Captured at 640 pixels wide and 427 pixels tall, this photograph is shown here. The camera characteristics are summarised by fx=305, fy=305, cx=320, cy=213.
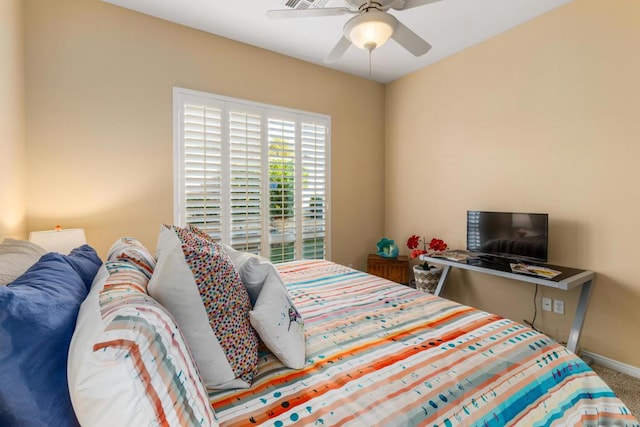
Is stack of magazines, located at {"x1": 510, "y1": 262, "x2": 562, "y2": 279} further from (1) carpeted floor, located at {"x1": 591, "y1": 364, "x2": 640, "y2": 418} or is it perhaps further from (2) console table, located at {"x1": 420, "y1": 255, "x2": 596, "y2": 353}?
(1) carpeted floor, located at {"x1": 591, "y1": 364, "x2": 640, "y2": 418}

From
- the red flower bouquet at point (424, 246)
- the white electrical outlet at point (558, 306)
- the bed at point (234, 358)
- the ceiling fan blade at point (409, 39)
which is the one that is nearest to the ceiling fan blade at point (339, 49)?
the ceiling fan blade at point (409, 39)

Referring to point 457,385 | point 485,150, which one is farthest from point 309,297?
point 485,150

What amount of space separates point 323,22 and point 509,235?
2507 mm

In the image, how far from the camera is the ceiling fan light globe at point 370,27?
170 centimetres

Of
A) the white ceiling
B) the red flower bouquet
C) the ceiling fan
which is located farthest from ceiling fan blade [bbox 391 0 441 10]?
the red flower bouquet

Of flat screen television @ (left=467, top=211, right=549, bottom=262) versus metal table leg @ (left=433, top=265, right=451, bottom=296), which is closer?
flat screen television @ (left=467, top=211, right=549, bottom=262)

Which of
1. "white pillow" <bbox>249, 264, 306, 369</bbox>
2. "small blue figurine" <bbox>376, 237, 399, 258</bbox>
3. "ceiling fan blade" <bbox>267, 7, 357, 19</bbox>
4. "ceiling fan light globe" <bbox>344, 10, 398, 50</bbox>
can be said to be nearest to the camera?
"white pillow" <bbox>249, 264, 306, 369</bbox>

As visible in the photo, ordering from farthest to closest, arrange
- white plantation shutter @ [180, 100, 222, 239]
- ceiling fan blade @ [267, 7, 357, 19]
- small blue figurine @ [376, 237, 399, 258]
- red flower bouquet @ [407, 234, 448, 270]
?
small blue figurine @ [376, 237, 399, 258]
red flower bouquet @ [407, 234, 448, 270]
white plantation shutter @ [180, 100, 222, 239]
ceiling fan blade @ [267, 7, 357, 19]

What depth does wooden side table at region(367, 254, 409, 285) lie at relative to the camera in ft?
11.6

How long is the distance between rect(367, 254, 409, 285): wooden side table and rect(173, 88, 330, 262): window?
60 cm

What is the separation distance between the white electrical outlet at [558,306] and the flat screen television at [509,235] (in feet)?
1.39

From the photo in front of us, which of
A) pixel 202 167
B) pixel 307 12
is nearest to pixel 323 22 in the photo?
pixel 307 12

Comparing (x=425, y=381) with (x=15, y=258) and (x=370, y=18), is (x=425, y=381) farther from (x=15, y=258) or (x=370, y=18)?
(x=370, y=18)

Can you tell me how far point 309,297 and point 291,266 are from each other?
68cm
